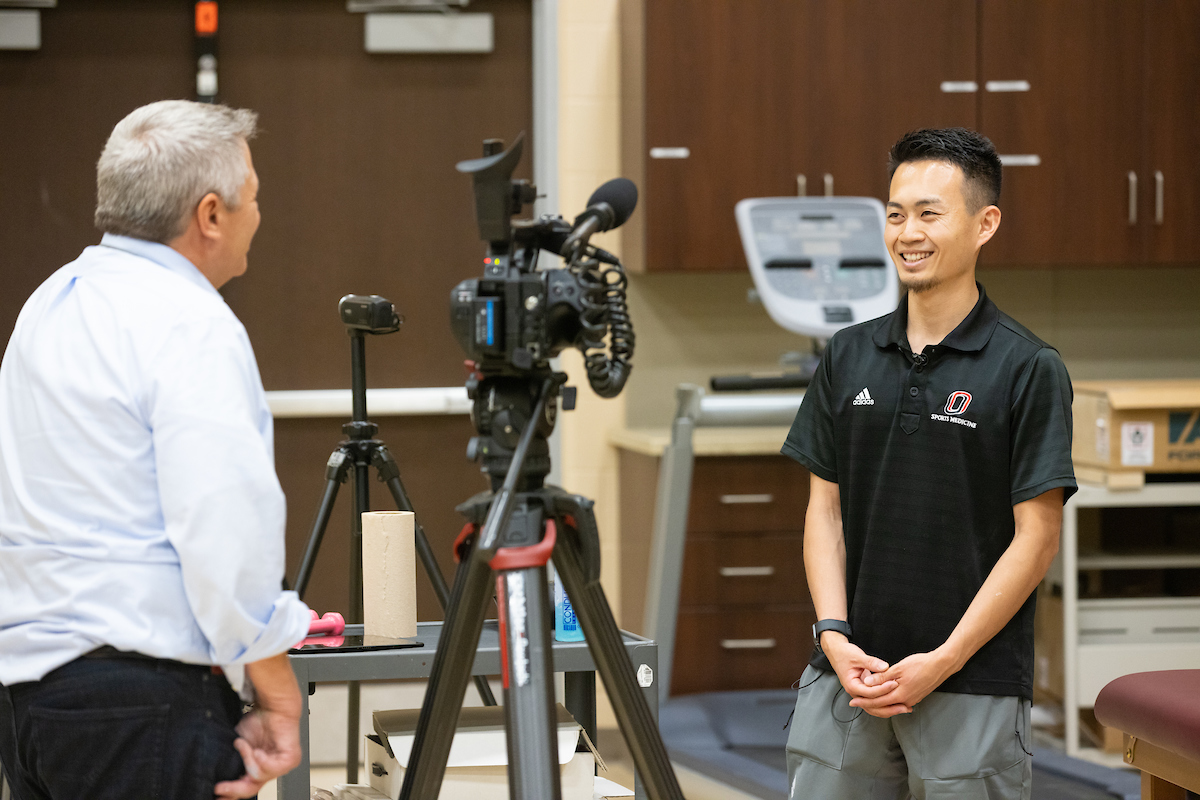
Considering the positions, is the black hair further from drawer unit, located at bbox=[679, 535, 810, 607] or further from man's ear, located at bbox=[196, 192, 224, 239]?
drawer unit, located at bbox=[679, 535, 810, 607]

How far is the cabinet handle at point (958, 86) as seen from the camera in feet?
12.9

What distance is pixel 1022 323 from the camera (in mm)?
4398

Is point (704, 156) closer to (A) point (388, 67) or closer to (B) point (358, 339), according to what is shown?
(A) point (388, 67)

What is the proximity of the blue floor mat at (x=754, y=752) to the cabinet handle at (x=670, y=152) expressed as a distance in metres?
1.65

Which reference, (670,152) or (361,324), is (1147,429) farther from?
(361,324)

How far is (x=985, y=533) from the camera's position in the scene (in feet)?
5.51

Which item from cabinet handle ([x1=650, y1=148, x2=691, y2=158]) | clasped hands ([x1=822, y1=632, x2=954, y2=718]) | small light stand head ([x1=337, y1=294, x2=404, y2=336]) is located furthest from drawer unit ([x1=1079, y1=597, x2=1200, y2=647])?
small light stand head ([x1=337, y1=294, x2=404, y2=336])

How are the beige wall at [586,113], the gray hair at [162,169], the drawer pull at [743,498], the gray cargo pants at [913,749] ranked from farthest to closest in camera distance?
the beige wall at [586,113] < the drawer pull at [743,498] < the gray cargo pants at [913,749] < the gray hair at [162,169]

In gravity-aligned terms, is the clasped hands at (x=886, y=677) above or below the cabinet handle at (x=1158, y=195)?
below

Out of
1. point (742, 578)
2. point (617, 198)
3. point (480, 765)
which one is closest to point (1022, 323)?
point (742, 578)

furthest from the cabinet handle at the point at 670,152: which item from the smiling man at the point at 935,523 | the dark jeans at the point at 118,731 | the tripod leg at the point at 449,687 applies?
the dark jeans at the point at 118,731

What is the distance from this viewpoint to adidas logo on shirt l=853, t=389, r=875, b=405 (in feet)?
5.76

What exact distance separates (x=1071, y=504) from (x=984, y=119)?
1.29 m

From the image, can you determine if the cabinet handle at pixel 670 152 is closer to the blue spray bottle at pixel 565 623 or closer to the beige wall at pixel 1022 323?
the beige wall at pixel 1022 323
